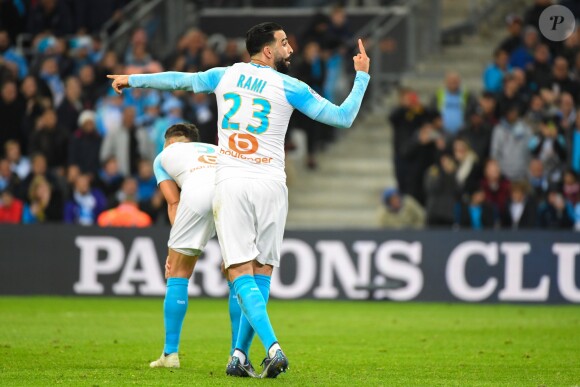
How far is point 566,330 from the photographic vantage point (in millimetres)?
14469

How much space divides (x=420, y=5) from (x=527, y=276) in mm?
8484

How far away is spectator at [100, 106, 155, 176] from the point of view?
2164 cm

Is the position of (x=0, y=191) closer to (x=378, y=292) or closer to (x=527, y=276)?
(x=378, y=292)

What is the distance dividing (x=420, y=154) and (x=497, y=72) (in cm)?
235

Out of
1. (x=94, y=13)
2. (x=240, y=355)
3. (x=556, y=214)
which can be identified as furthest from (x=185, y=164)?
(x=94, y=13)

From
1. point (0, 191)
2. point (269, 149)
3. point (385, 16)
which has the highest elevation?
point (385, 16)

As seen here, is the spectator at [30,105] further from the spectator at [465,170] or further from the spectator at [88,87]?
the spectator at [465,170]

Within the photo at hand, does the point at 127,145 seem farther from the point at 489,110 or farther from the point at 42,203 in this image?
the point at 489,110

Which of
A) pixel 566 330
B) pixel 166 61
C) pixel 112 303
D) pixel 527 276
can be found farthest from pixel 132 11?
pixel 566 330

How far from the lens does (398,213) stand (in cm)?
2086

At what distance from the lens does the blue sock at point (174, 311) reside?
32.9 ft

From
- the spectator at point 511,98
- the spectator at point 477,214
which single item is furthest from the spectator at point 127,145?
the spectator at point 511,98

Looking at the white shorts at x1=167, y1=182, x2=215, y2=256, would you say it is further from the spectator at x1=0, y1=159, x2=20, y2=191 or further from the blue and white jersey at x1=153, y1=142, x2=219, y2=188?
the spectator at x1=0, y1=159, x2=20, y2=191

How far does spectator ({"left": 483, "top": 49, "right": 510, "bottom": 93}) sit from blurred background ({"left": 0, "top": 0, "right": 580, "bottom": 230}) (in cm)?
3
